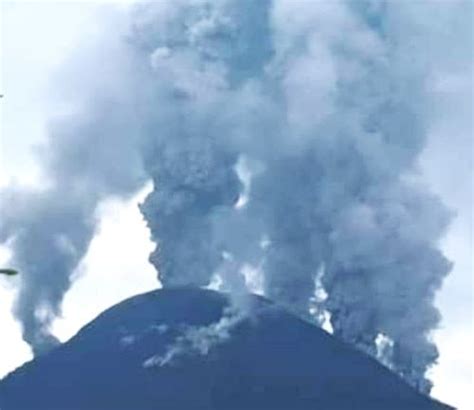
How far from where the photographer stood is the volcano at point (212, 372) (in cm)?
17975

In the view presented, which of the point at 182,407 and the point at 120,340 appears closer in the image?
the point at 182,407

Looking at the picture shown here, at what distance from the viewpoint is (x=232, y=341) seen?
19675 cm

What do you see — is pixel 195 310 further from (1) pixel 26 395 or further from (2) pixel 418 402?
(2) pixel 418 402

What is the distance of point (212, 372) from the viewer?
190m

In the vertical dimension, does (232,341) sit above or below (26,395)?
above

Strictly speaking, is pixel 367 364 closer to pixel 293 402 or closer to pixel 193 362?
pixel 293 402

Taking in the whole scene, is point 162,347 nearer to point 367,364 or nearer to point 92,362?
point 92,362

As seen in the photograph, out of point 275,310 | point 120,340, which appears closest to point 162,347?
point 120,340

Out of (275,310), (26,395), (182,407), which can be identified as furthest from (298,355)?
(26,395)

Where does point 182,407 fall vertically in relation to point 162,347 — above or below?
below

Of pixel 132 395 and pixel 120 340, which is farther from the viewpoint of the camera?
pixel 120 340

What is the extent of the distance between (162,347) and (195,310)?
22.7ft

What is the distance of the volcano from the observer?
17975cm

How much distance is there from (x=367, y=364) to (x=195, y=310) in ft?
92.1
